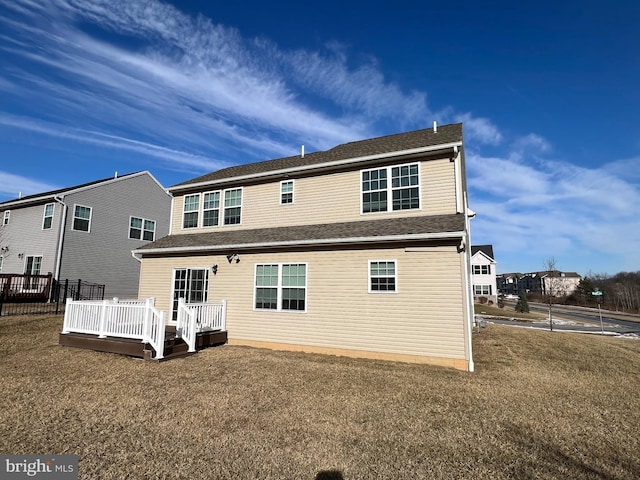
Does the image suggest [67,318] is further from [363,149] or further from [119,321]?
[363,149]

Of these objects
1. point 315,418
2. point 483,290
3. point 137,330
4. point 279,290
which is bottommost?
point 315,418

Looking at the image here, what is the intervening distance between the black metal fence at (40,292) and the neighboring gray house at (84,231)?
1.83 ft

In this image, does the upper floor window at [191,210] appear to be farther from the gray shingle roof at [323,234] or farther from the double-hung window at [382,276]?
the double-hung window at [382,276]

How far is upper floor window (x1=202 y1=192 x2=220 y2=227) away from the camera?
13812mm

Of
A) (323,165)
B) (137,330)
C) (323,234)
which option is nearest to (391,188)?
(323,165)

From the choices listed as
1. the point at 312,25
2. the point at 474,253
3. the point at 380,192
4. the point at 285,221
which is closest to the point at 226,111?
the point at 312,25

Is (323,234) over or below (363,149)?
below

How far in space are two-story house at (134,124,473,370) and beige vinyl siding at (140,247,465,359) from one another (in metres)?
0.03

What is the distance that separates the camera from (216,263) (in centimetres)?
1202

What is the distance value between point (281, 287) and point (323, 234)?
2.30 m

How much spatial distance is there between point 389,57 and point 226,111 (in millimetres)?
7803

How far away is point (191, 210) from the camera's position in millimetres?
Result: 14414

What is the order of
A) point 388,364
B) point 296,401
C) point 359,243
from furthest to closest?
point 359,243, point 388,364, point 296,401

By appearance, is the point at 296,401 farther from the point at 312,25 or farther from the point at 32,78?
the point at 32,78
